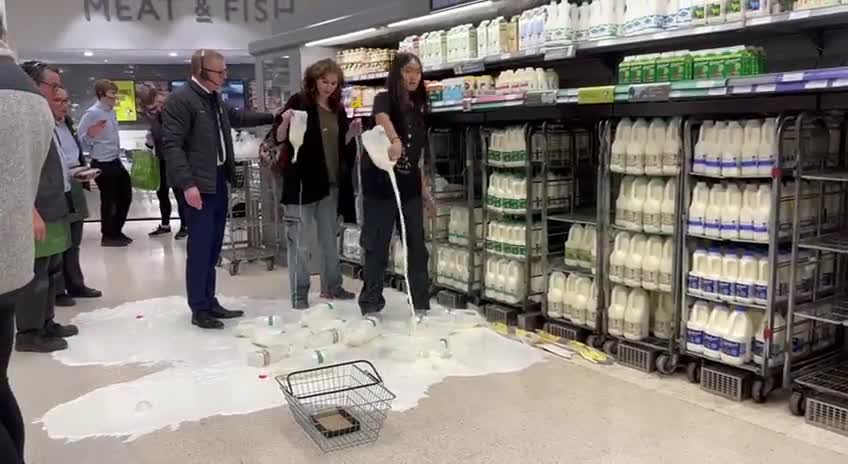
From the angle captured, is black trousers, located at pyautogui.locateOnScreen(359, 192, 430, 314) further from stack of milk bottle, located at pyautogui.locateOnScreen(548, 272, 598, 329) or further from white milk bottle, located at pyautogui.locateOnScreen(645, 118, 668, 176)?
white milk bottle, located at pyautogui.locateOnScreen(645, 118, 668, 176)

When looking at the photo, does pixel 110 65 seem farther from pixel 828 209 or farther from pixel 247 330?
pixel 828 209

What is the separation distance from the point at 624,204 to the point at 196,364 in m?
2.62

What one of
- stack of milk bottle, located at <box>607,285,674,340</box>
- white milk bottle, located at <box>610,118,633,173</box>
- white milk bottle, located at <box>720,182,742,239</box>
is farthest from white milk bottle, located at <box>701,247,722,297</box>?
white milk bottle, located at <box>610,118,633,173</box>

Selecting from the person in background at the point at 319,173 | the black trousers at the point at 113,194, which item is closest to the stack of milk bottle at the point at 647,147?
the person in background at the point at 319,173

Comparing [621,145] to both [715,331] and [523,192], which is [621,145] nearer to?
[523,192]

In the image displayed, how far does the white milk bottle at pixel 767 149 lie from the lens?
3480mm

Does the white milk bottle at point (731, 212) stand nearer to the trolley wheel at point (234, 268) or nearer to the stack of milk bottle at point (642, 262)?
the stack of milk bottle at point (642, 262)

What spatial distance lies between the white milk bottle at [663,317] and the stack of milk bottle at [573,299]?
37 centimetres

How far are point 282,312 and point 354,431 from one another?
92.3 inches

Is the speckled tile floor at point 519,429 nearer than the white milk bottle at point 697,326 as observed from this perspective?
Yes

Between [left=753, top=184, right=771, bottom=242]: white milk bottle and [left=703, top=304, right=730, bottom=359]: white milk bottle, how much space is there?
44cm

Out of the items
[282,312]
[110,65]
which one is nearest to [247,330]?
[282,312]

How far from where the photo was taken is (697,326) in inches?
151

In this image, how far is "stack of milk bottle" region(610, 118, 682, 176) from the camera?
3934mm
